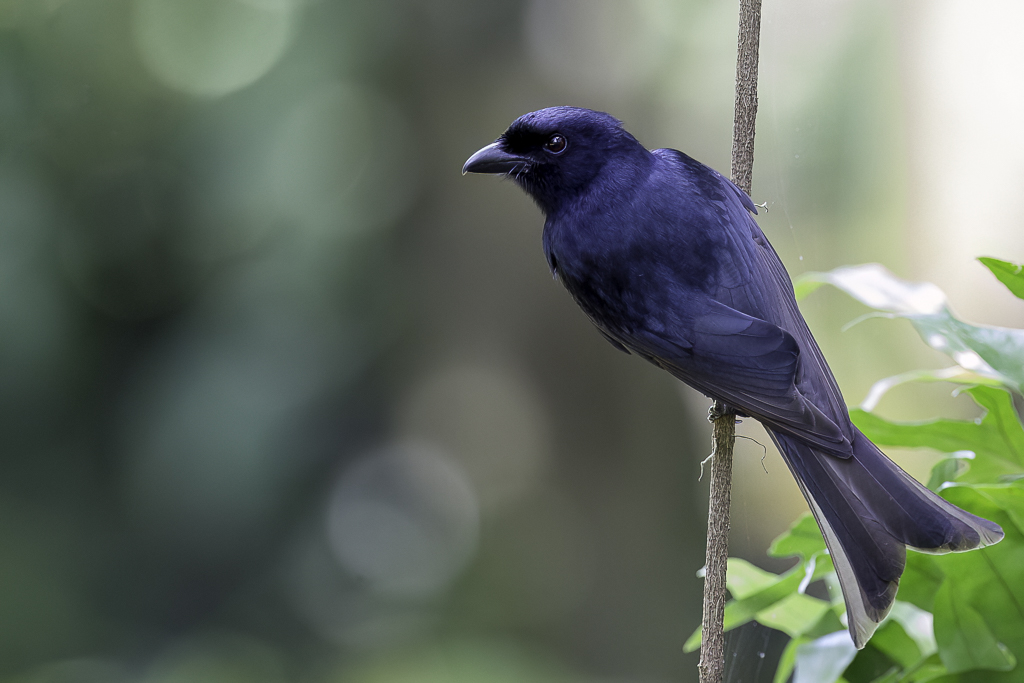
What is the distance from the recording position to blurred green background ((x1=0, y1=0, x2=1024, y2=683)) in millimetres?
2115

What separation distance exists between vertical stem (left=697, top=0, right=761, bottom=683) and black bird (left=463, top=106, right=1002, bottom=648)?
0.13 feet

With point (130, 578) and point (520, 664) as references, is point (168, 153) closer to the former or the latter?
point (130, 578)

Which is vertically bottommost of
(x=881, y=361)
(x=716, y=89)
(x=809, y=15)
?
(x=881, y=361)

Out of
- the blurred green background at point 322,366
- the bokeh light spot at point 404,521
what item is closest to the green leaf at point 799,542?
the blurred green background at point 322,366

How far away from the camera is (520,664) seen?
2.32 m

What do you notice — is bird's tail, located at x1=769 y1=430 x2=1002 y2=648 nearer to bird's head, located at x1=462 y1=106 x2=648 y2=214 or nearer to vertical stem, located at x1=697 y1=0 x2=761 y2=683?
vertical stem, located at x1=697 y1=0 x2=761 y2=683

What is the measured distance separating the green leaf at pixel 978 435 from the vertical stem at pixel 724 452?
0.23 m

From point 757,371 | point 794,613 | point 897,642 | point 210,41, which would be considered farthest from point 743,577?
point 210,41

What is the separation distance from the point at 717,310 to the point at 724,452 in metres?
0.12

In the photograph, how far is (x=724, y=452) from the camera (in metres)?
0.66

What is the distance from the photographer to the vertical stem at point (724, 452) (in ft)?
1.95

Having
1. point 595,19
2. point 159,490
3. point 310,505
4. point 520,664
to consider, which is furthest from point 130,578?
point 595,19

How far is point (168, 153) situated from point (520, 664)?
5.70 feet

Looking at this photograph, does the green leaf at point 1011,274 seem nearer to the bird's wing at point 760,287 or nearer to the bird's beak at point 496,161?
the bird's wing at point 760,287
